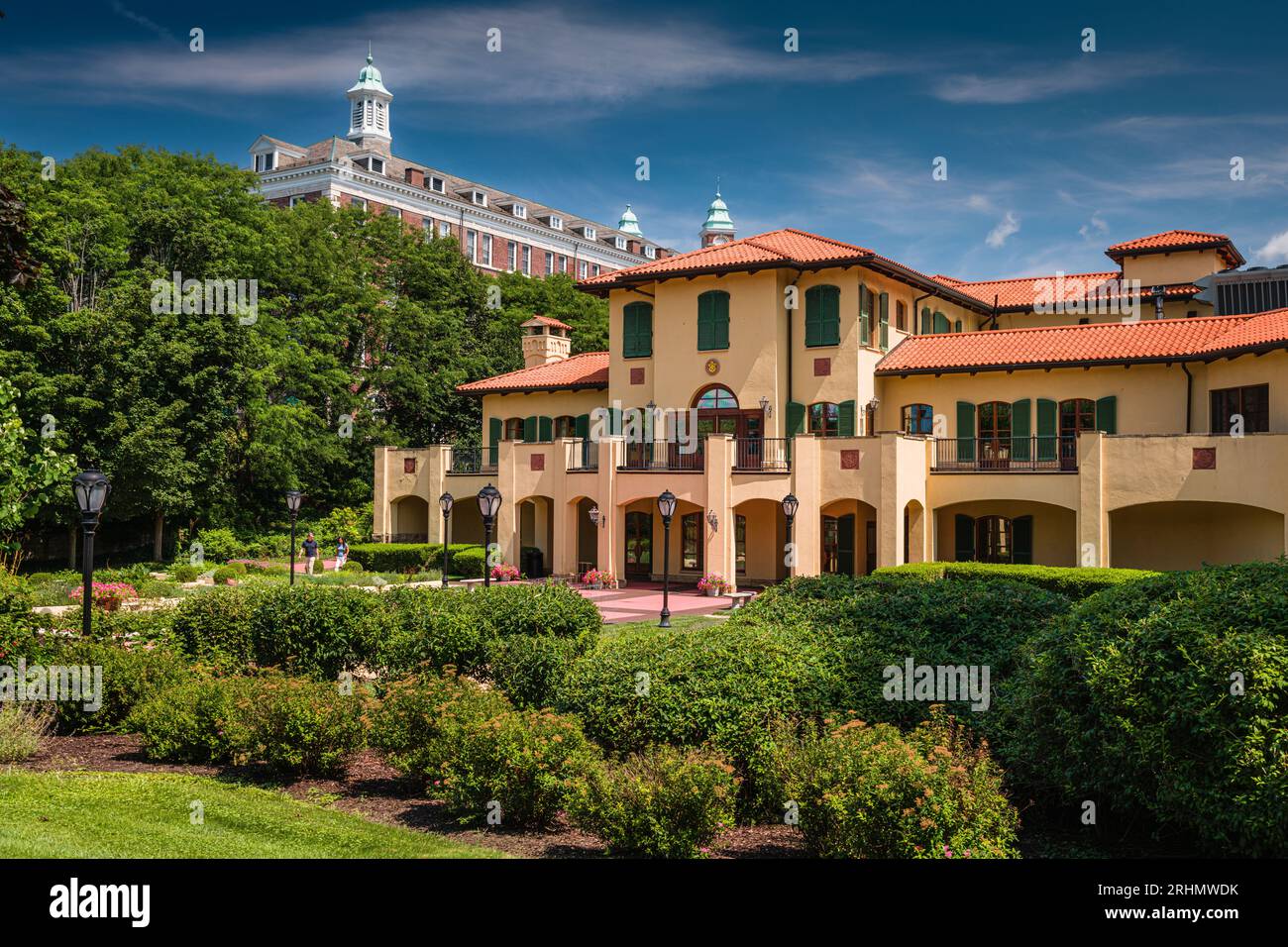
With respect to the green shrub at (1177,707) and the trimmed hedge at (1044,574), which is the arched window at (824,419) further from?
the green shrub at (1177,707)

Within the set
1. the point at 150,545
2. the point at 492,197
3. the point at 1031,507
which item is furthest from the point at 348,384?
the point at 492,197

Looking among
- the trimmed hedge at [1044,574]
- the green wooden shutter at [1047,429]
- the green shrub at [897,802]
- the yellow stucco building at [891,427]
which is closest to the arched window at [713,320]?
the yellow stucco building at [891,427]

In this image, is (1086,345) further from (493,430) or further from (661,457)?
(493,430)

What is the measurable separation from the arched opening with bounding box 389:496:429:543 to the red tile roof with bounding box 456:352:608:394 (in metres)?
5.16

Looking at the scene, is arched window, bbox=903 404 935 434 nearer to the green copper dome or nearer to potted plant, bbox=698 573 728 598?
potted plant, bbox=698 573 728 598

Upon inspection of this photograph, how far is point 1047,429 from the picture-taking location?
30.8m

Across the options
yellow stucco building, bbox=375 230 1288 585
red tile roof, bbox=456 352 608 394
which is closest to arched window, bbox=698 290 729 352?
yellow stucco building, bbox=375 230 1288 585

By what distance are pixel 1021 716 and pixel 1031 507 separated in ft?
80.3

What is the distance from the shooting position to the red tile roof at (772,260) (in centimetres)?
3142

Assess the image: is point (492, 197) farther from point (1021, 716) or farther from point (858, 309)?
point (1021, 716)

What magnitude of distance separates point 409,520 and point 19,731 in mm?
32687

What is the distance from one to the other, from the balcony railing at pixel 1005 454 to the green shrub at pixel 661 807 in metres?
24.4

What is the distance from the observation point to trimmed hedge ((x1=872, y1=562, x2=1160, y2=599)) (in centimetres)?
2216

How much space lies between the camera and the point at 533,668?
11.0 metres
